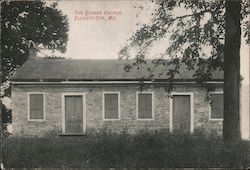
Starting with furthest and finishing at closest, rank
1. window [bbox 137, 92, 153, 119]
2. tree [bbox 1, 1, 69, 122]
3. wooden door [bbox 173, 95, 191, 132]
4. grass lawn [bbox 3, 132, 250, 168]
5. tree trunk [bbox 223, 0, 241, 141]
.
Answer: tree [bbox 1, 1, 69, 122] < window [bbox 137, 92, 153, 119] < wooden door [bbox 173, 95, 191, 132] < tree trunk [bbox 223, 0, 241, 141] < grass lawn [bbox 3, 132, 250, 168]

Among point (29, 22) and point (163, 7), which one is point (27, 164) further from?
point (29, 22)

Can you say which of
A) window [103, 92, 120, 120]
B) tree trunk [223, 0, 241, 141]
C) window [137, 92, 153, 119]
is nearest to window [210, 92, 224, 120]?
window [137, 92, 153, 119]

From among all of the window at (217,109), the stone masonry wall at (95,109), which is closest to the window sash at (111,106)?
the stone masonry wall at (95,109)

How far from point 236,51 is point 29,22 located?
71.2 feet

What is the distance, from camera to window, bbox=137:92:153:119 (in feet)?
77.8

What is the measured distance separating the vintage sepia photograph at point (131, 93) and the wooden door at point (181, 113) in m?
0.05

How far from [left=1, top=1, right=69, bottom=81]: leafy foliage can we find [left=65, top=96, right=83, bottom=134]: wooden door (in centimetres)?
1041

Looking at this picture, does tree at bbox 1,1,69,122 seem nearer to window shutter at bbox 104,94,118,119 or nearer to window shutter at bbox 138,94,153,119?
window shutter at bbox 104,94,118,119

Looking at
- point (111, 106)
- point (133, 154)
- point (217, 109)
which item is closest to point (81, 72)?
point (111, 106)

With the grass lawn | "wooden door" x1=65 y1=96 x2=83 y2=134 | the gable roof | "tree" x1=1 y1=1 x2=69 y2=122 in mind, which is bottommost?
the grass lawn

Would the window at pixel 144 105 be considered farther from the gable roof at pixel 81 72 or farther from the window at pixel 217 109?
the window at pixel 217 109

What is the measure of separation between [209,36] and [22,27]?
69.3 feet

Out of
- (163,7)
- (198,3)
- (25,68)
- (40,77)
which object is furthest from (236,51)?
(25,68)

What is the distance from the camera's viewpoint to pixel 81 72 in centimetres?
2477
